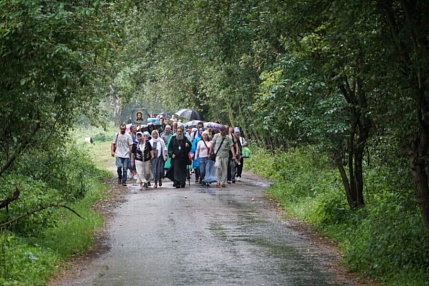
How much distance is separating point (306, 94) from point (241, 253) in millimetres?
4632

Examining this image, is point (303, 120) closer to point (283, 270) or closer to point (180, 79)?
point (283, 270)

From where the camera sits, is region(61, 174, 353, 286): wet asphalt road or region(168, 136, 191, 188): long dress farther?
region(168, 136, 191, 188): long dress

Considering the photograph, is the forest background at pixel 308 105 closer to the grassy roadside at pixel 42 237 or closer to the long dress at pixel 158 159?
the grassy roadside at pixel 42 237

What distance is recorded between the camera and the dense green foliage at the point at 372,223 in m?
10.7

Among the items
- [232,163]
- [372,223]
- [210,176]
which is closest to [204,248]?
[372,223]

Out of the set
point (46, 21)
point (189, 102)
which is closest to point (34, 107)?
point (46, 21)

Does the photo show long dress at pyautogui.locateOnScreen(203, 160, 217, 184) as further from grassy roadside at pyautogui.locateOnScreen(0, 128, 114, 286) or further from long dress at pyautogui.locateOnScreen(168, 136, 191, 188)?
grassy roadside at pyautogui.locateOnScreen(0, 128, 114, 286)

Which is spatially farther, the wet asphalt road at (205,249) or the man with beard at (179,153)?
the man with beard at (179,153)

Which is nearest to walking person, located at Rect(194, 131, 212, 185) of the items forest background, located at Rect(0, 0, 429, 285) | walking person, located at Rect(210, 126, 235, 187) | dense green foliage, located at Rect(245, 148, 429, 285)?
walking person, located at Rect(210, 126, 235, 187)

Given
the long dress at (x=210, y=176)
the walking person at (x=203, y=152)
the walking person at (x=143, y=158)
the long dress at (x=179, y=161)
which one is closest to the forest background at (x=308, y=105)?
the walking person at (x=143, y=158)

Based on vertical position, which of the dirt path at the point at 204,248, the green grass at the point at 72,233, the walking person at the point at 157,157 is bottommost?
the dirt path at the point at 204,248

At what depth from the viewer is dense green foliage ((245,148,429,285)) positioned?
423 inches

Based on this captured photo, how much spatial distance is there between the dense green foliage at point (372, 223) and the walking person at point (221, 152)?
2003 millimetres

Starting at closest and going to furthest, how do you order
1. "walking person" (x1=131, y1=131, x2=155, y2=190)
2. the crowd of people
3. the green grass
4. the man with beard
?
1. the green grass
2. "walking person" (x1=131, y1=131, x2=155, y2=190)
3. the crowd of people
4. the man with beard
